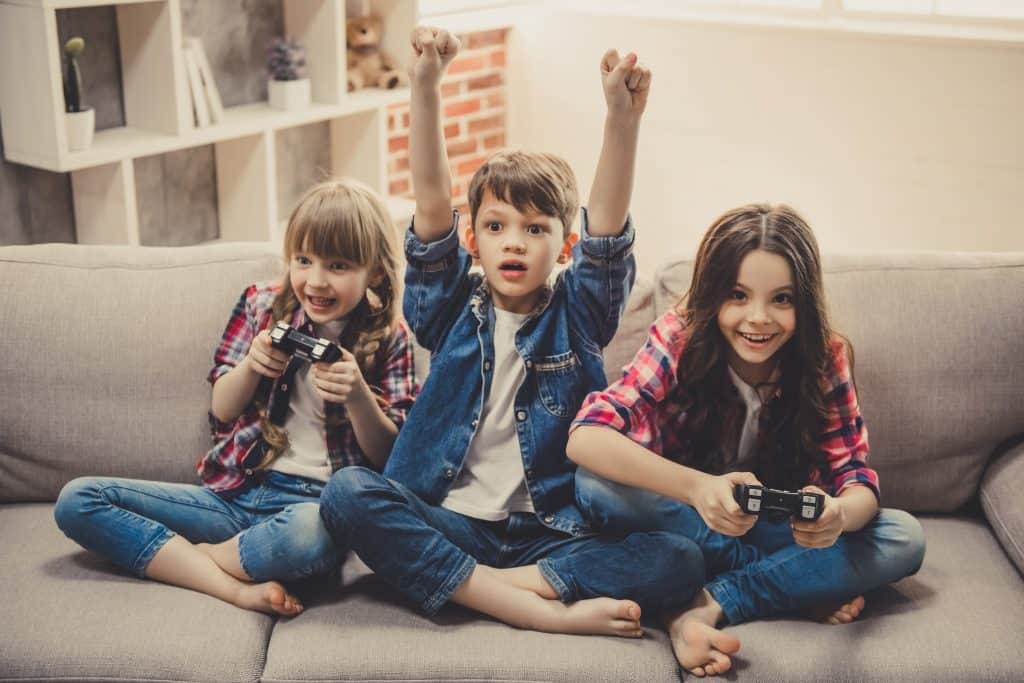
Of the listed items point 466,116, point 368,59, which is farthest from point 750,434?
point 466,116

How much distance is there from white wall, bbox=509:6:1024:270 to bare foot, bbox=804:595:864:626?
2000 millimetres

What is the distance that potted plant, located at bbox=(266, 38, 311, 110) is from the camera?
11.1 feet

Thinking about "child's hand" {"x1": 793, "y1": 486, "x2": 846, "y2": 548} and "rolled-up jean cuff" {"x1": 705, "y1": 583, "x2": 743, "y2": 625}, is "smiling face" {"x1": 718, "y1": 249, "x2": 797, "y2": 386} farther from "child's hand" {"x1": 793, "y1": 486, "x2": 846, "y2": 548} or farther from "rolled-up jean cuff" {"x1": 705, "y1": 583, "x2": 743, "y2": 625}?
"rolled-up jean cuff" {"x1": 705, "y1": 583, "x2": 743, "y2": 625}

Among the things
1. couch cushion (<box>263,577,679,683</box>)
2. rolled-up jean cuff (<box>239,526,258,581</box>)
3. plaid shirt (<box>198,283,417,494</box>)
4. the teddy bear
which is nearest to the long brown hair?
couch cushion (<box>263,577,679,683</box>)

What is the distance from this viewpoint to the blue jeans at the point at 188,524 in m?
1.80

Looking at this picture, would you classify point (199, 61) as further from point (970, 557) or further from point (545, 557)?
point (970, 557)

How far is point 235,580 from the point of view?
183cm

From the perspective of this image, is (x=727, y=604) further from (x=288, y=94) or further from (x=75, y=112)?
(x=288, y=94)

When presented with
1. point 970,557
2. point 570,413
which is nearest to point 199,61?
point 570,413

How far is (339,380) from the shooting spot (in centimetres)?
187

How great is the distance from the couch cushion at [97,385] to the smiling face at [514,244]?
0.54 m

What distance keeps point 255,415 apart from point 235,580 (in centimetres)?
31

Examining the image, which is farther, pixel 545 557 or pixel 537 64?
pixel 537 64

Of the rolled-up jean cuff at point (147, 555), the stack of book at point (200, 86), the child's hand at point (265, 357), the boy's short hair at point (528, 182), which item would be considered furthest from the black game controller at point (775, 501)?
the stack of book at point (200, 86)
